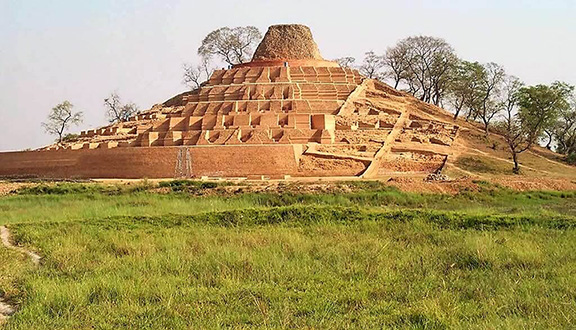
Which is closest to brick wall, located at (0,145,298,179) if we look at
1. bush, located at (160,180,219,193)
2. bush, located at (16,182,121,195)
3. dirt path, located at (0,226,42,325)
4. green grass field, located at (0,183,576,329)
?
Answer: bush, located at (16,182,121,195)

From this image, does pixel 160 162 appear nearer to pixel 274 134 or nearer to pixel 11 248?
pixel 274 134

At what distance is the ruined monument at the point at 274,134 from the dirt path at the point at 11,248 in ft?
43.2

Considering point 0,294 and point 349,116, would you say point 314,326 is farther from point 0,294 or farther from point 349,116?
point 349,116

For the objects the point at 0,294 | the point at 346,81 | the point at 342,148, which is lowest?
the point at 0,294

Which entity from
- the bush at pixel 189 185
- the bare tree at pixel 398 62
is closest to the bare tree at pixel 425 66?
the bare tree at pixel 398 62

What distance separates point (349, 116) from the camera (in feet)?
99.8

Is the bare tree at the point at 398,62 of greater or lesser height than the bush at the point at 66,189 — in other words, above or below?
above

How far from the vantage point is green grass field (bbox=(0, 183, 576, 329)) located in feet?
18.3

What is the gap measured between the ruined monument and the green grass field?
37.3ft

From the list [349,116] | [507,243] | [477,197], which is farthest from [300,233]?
[349,116]

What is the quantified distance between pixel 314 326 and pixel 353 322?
0.39 meters

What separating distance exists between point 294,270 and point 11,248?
4714 millimetres

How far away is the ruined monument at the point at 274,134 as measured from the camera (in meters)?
24.2

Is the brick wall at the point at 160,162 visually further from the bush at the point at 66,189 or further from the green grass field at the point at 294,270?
the green grass field at the point at 294,270
